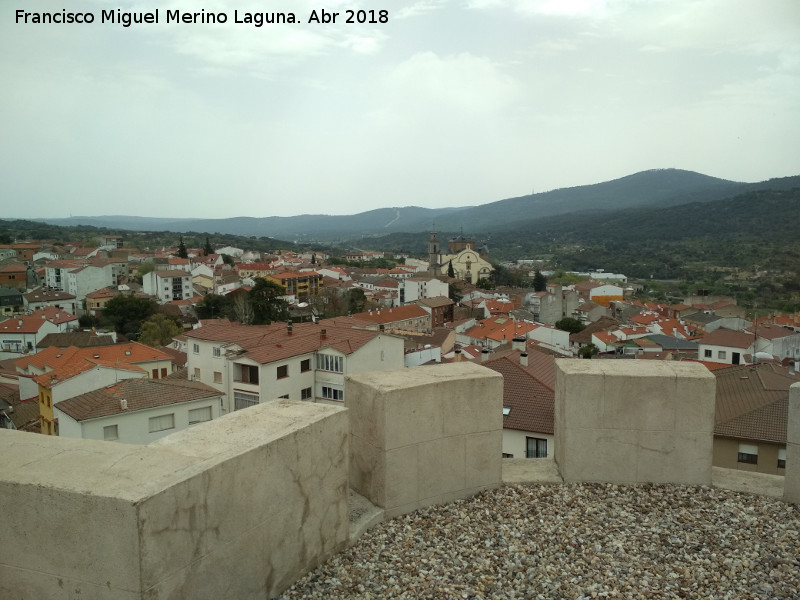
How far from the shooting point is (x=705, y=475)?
17.5ft

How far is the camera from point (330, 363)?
24344 millimetres

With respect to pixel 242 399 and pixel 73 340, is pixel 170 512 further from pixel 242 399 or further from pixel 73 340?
pixel 73 340

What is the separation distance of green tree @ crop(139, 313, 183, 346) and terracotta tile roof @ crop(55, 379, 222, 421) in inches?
1066

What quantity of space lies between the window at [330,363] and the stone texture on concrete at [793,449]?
65.4 feet

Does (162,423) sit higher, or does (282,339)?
(282,339)

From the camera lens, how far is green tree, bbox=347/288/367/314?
212ft

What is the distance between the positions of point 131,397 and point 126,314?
37939 millimetres

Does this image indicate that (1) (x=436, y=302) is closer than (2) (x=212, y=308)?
No

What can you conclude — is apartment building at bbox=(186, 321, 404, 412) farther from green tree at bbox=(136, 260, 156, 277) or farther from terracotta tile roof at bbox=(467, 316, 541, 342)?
green tree at bbox=(136, 260, 156, 277)

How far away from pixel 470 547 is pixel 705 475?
232cm

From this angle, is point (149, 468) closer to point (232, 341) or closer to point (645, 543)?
point (645, 543)

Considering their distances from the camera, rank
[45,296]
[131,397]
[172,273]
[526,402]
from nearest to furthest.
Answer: [526,402] < [131,397] < [45,296] < [172,273]

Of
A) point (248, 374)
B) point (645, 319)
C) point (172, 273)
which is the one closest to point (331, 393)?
point (248, 374)

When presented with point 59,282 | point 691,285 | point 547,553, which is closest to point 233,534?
point 547,553
